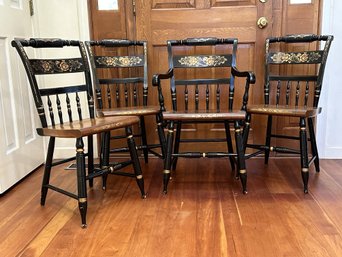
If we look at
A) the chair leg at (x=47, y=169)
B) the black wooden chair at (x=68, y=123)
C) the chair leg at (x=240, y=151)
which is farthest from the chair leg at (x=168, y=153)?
the chair leg at (x=47, y=169)

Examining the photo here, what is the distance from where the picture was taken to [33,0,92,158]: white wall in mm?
2398

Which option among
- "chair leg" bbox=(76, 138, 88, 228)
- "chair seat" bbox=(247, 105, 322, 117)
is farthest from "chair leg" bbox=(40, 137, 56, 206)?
"chair seat" bbox=(247, 105, 322, 117)

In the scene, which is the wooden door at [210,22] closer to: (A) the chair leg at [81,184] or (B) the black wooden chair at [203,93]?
(B) the black wooden chair at [203,93]

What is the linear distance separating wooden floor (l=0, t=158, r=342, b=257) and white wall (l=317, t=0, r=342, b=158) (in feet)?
1.01

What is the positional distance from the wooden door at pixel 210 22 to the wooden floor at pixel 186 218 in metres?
0.74

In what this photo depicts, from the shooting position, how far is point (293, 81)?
2365 mm

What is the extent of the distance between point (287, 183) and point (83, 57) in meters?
1.39

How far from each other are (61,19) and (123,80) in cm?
64

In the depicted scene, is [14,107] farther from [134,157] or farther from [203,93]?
[203,93]

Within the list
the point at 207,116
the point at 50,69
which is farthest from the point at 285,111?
the point at 50,69

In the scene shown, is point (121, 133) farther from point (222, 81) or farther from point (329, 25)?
point (329, 25)

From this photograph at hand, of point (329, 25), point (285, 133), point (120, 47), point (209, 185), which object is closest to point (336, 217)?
point (209, 185)

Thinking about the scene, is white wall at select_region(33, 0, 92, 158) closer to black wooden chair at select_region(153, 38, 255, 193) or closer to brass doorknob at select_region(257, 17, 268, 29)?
black wooden chair at select_region(153, 38, 255, 193)

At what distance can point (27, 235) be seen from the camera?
4.97 feet
